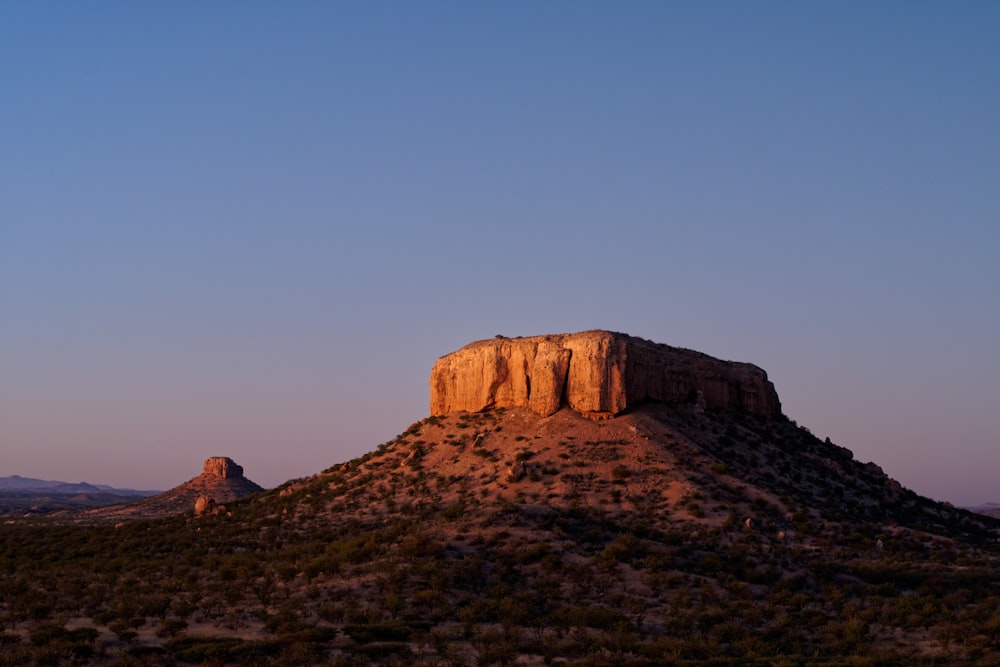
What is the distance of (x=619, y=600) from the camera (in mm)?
35500

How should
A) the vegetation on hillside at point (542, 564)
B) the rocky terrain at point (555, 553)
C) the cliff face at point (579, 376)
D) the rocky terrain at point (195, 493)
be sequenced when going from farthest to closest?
the rocky terrain at point (195, 493) → the cliff face at point (579, 376) → the rocky terrain at point (555, 553) → the vegetation on hillside at point (542, 564)

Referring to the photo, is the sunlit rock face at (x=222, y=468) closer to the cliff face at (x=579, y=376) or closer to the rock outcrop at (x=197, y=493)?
the rock outcrop at (x=197, y=493)

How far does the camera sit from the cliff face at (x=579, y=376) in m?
54.8

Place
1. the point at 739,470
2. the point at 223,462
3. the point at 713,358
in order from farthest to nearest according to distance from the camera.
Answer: the point at 223,462, the point at 713,358, the point at 739,470

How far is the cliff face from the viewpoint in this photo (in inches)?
2157

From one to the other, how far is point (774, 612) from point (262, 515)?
32.0 meters

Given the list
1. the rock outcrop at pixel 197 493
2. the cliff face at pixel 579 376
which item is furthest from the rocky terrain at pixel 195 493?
the cliff face at pixel 579 376

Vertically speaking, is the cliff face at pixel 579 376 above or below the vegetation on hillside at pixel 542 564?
above

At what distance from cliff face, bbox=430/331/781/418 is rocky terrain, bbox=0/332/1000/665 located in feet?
0.50

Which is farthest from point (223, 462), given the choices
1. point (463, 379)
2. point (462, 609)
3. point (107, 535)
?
point (462, 609)

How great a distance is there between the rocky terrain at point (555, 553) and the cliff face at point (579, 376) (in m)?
0.15

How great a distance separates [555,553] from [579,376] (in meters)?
16.3

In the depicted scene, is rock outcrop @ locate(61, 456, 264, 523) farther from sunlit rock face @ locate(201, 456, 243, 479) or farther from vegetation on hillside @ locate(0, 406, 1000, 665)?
vegetation on hillside @ locate(0, 406, 1000, 665)

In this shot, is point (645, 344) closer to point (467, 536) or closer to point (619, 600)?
point (467, 536)
